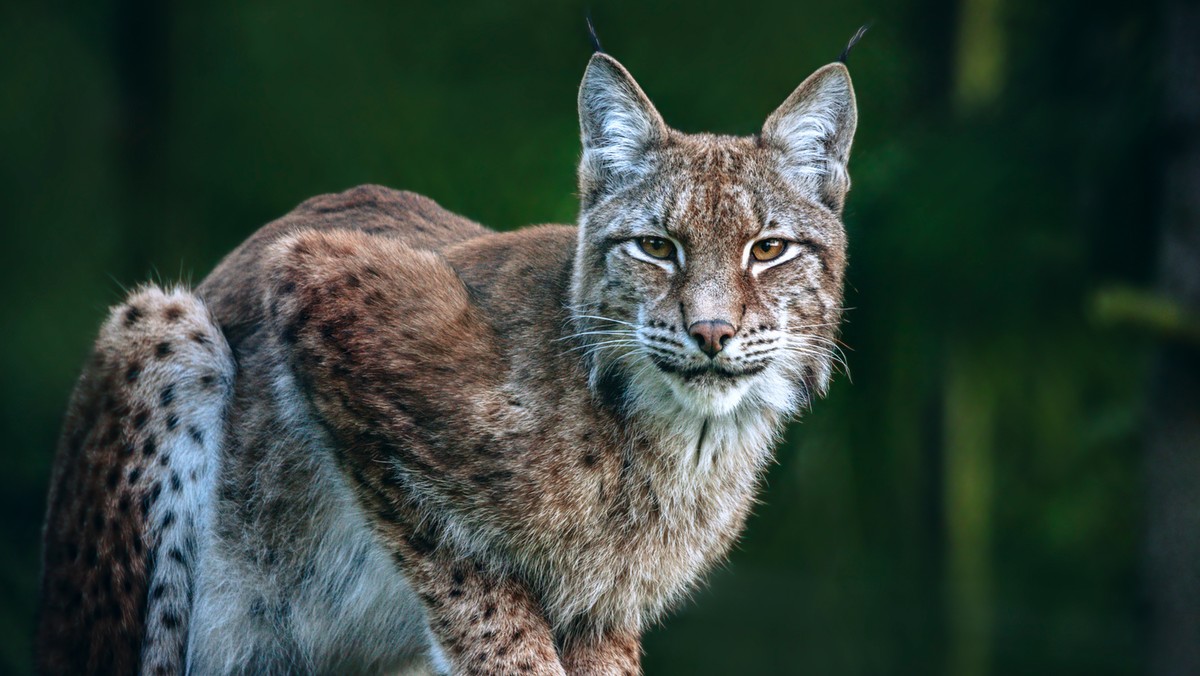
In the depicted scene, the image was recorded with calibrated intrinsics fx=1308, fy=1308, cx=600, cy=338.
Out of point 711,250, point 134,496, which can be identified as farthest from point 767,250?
point 134,496

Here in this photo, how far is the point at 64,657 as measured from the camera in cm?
477

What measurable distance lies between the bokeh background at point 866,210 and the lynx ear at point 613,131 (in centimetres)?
436

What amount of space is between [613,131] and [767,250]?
754 millimetres

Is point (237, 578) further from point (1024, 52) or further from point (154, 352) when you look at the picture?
point (1024, 52)

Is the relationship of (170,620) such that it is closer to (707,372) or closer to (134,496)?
(134,496)

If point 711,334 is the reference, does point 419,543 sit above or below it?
below

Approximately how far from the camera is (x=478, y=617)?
14.8 feet

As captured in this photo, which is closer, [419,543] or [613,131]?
[419,543]

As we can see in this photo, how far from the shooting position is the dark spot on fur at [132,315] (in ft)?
16.7

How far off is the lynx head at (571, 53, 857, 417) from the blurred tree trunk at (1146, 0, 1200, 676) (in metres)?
4.68

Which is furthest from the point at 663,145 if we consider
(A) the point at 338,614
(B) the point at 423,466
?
(A) the point at 338,614

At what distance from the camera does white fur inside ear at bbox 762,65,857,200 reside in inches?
183

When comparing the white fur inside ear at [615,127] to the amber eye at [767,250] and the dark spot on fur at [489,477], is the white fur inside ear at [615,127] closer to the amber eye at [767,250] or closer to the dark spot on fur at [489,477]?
the amber eye at [767,250]

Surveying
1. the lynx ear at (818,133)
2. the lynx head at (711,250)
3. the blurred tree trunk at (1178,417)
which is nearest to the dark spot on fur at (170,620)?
the lynx head at (711,250)
